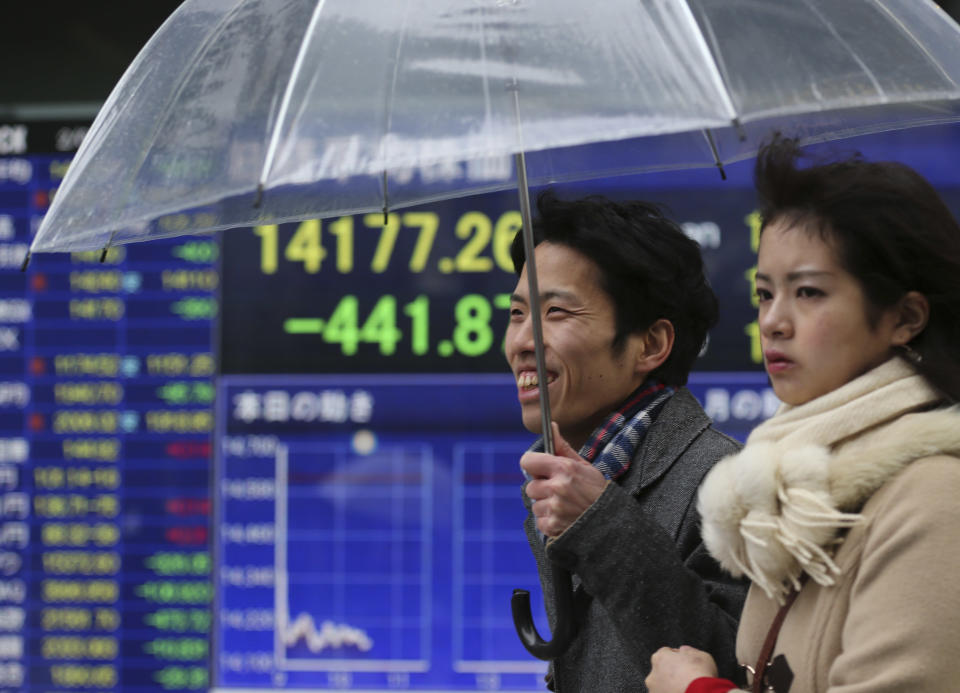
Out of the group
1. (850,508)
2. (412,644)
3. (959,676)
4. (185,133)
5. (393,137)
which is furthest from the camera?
(412,644)

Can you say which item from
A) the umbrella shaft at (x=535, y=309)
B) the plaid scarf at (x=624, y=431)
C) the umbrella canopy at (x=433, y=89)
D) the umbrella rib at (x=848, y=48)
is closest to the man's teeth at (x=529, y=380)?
the plaid scarf at (x=624, y=431)

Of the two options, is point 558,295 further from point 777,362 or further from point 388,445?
point 388,445

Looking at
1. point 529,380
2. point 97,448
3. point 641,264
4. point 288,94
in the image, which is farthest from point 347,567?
point 288,94

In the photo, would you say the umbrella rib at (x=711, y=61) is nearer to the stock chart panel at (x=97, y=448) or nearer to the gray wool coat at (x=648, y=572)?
the gray wool coat at (x=648, y=572)

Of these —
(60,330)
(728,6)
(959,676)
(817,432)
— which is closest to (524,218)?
(728,6)

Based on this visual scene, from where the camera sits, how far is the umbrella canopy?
5.07 ft

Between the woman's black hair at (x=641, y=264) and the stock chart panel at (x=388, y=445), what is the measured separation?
2.05 metres

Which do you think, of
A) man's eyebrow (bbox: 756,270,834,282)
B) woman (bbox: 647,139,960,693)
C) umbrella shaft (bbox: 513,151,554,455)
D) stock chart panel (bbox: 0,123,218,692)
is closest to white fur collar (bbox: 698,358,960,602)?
woman (bbox: 647,139,960,693)

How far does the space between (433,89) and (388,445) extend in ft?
8.89

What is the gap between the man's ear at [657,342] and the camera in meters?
2.09

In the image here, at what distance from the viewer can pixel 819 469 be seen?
1.37 metres

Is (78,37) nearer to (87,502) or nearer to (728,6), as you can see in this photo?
(87,502)

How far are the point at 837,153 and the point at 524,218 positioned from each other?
44 cm

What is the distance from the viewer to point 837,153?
64.9 inches
